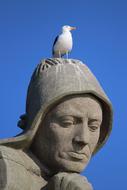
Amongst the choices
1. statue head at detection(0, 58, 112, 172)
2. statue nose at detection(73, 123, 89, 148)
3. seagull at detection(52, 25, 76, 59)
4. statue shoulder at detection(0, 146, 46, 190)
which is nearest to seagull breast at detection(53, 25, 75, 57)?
seagull at detection(52, 25, 76, 59)

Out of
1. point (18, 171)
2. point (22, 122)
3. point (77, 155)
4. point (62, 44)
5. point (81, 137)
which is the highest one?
point (62, 44)

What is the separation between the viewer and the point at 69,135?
24.3 ft

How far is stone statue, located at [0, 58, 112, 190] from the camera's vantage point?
7.36m

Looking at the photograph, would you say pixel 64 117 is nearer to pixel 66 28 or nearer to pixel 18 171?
pixel 18 171

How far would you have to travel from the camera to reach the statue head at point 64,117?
7.43 m

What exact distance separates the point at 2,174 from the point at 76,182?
0.81 meters

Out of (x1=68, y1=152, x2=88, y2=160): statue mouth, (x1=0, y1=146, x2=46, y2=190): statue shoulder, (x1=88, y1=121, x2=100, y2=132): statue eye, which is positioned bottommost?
(x1=0, y1=146, x2=46, y2=190): statue shoulder

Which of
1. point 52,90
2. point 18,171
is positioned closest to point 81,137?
point 52,90

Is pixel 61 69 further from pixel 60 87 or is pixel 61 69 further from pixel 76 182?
pixel 76 182

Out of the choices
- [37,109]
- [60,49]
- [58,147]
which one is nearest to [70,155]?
[58,147]

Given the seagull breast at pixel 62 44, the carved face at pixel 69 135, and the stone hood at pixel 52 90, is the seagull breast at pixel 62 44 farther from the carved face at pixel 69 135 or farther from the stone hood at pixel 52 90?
the carved face at pixel 69 135

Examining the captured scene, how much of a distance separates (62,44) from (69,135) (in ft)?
14.7

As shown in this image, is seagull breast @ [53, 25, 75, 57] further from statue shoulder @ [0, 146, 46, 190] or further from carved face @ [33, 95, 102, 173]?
statue shoulder @ [0, 146, 46, 190]

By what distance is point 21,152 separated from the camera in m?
7.58
